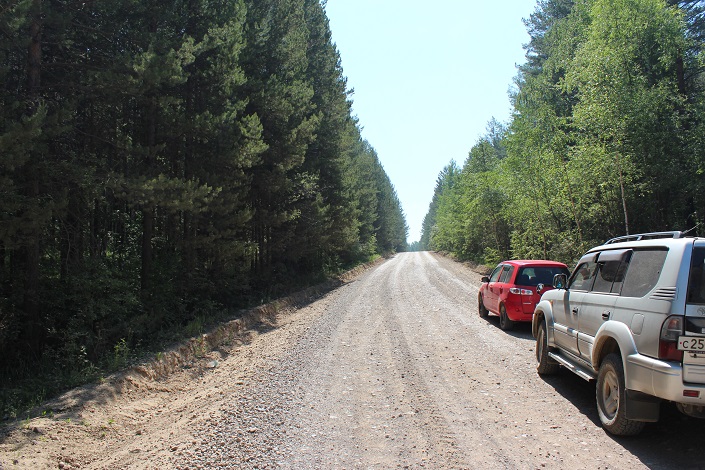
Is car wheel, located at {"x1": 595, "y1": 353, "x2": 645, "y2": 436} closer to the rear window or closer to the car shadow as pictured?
the car shadow

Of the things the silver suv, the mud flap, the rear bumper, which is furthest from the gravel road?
the rear bumper

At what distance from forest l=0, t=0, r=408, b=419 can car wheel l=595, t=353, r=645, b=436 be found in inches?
301

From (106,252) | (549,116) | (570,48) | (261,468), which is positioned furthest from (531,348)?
(570,48)

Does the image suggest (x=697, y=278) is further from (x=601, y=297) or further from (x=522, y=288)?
(x=522, y=288)

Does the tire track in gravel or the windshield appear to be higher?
the windshield

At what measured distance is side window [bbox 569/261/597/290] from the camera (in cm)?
601

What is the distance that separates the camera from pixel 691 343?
12.8 ft

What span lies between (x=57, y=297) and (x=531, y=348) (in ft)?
32.7

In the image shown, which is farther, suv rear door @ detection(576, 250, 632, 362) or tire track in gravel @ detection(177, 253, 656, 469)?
suv rear door @ detection(576, 250, 632, 362)

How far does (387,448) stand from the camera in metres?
4.57

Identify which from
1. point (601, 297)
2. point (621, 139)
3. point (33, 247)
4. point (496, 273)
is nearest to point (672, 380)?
point (601, 297)

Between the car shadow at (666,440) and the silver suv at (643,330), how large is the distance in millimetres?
187

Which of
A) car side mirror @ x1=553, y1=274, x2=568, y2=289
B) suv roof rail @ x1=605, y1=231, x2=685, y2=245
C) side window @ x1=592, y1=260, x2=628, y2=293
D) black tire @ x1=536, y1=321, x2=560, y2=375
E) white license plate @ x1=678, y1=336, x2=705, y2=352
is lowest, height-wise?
black tire @ x1=536, y1=321, x2=560, y2=375

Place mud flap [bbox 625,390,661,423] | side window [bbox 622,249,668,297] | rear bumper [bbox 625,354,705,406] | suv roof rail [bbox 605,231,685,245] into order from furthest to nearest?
1. suv roof rail [bbox 605,231,685,245]
2. side window [bbox 622,249,668,297]
3. mud flap [bbox 625,390,661,423]
4. rear bumper [bbox 625,354,705,406]
